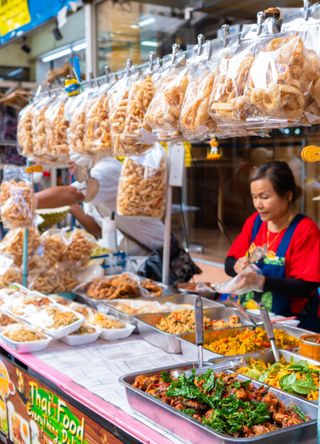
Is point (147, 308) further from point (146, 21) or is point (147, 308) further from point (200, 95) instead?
point (146, 21)

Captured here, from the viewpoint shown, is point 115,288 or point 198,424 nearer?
point 198,424

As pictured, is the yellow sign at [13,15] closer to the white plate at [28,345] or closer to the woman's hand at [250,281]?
the woman's hand at [250,281]

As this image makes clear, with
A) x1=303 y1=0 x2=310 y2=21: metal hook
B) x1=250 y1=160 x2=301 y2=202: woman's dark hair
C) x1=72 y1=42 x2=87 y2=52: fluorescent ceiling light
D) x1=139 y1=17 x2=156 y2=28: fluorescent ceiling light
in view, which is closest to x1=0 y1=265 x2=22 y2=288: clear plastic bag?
x1=250 y1=160 x2=301 y2=202: woman's dark hair

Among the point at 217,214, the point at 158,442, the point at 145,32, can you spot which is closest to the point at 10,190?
the point at 158,442

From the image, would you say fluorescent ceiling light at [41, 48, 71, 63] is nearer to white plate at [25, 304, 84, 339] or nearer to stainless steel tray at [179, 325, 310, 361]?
white plate at [25, 304, 84, 339]

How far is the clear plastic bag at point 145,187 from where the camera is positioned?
10.6 ft

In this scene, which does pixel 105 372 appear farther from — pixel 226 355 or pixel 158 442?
pixel 158 442

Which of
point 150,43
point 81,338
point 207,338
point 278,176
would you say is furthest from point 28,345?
point 150,43

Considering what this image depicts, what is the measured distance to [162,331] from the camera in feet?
7.89

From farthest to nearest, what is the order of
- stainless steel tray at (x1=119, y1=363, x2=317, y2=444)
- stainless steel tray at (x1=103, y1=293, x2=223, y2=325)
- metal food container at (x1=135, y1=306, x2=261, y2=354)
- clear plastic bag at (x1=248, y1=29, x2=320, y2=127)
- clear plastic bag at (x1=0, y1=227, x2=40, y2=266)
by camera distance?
clear plastic bag at (x1=0, y1=227, x2=40, y2=266) < stainless steel tray at (x1=103, y1=293, x2=223, y2=325) < metal food container at (x1=135, y1=306, x2=261, y2=354) < clear plastic bag at (x1=248, y1=29, x2=320, y2=127) < stainless steel tray at (x1=119, y1=363, x2=317, y2=444)

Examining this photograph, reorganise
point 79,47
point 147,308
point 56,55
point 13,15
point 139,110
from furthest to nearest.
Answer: point 56,55 → point 79,47 → point 13,15 → point 147,308 → point 139,110

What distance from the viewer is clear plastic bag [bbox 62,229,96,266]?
337 centimetres

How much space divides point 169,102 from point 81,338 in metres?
1.05

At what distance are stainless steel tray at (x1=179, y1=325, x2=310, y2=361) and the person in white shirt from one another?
1561 mm
